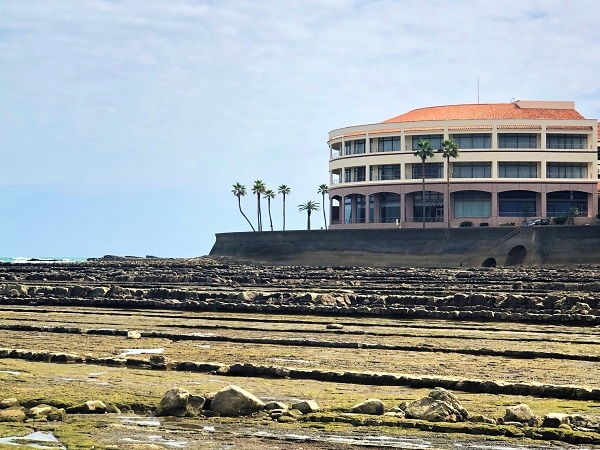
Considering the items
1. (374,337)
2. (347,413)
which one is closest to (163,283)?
(374,337)

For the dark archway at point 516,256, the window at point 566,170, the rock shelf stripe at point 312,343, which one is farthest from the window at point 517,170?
the rock shelf stripe at point 312,343

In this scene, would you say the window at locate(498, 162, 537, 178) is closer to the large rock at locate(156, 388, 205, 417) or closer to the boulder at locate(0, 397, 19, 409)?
the large rock at locate(156, 388, 205, 417)

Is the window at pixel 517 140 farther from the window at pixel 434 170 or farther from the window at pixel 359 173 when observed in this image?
the window at pixel 359 173

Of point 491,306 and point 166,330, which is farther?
point 491,306

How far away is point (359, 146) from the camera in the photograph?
120 m

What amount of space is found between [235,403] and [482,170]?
96.3 meters

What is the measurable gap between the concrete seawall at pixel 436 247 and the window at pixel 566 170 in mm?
22832

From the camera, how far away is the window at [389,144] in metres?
117

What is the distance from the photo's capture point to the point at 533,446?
15.9m

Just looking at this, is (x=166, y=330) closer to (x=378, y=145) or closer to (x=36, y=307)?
(x=36, y=307)

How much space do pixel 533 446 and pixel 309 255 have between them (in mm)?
85530

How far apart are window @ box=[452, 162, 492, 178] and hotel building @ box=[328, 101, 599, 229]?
0.34 feet

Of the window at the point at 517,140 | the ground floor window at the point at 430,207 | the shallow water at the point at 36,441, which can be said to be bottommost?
the shallow water at the point at 36,441

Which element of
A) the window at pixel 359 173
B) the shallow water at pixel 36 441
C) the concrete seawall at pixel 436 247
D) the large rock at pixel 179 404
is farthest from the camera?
the window at pixel 359 173
